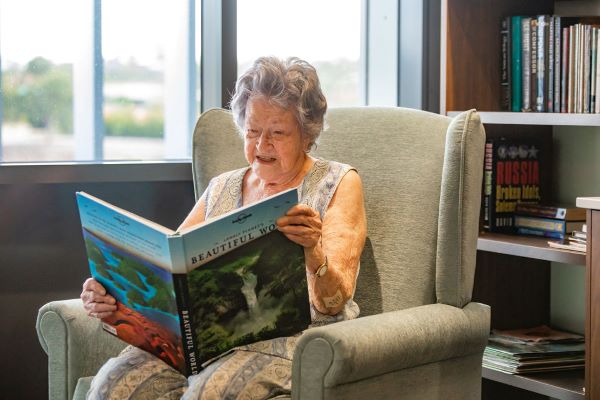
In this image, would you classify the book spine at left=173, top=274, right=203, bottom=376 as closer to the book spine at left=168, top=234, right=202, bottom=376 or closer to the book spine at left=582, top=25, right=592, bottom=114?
the book spine at left=168, top=234, right=202, bottom=376

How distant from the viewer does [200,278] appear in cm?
161

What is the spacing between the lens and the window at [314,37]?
9.33 ft

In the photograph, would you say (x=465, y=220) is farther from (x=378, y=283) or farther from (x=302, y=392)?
(x=302, y=392)

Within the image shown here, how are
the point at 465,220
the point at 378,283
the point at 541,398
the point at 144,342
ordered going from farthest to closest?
the point at 541,398 → the point at 378,283 → the point at 465,220 → the point at 144,342

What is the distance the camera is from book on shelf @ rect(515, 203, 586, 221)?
2.49 m

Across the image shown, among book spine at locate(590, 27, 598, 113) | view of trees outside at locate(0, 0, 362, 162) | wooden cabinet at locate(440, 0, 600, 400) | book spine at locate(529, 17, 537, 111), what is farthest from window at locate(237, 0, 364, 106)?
book spine at locate(590, 27, 598, 113)

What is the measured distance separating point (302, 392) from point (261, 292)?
201 millimetres

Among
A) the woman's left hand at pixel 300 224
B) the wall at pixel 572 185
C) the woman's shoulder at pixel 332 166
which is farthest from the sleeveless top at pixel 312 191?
the wall at pixel 572 185

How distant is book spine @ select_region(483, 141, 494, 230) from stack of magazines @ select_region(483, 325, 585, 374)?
34cm

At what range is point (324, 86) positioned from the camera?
3.05 metres

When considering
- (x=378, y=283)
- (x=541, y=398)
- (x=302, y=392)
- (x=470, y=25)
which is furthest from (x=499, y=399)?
(x=302, y=392)

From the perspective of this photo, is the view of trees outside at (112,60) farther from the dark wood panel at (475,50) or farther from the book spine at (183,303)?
the book spine at (183,303)

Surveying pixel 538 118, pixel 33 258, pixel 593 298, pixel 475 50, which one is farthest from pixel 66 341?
pixel 475 50

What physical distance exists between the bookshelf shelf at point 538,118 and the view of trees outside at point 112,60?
24.9 inches
